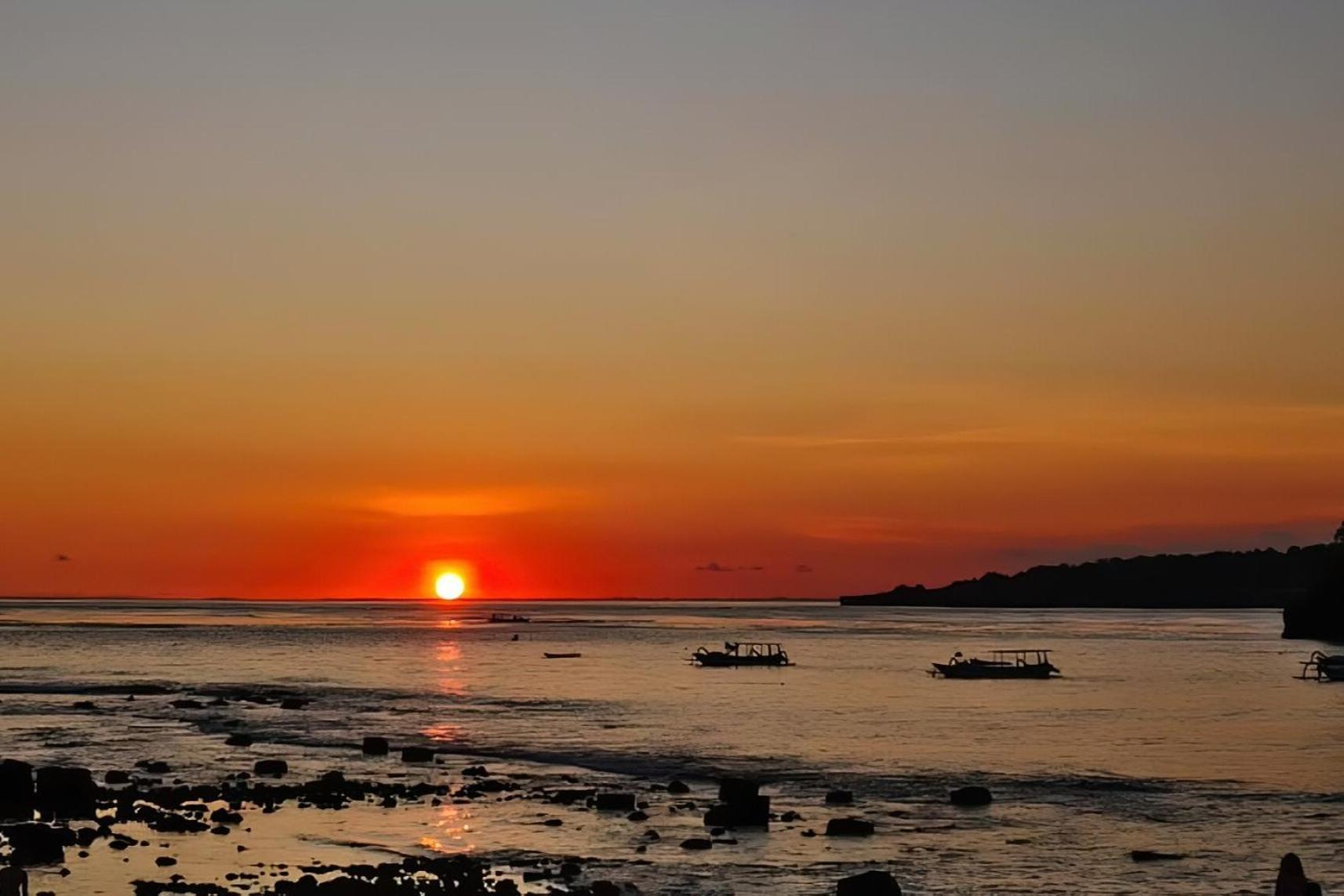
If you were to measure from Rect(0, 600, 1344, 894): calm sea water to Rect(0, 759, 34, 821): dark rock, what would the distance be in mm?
7806

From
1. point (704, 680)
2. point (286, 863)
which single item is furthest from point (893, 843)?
point (704, 680)

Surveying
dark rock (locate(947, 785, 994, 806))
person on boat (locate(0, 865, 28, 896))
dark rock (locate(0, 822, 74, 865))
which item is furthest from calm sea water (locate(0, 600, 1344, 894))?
person on boat (locate(0, 865, 28, 896))

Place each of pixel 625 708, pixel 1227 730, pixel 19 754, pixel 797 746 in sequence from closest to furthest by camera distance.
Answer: pixel 19 754, pixel 797 746, pixel 1227 730, pixel 625 708

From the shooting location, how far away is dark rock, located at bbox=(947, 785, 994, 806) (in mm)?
48344

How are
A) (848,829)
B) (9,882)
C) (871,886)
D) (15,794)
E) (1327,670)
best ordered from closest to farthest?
(9,882) → (871,886) → (848,829) → (15,794) → (1327,670)

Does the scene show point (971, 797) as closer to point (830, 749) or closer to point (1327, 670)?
point (830, 749)

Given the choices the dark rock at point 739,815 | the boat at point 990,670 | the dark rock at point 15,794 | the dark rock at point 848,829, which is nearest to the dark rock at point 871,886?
the dark rock at point 848,829

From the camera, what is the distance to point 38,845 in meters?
35.3

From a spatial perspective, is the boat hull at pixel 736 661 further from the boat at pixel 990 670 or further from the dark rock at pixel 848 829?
the dark rock at pixel 848 829

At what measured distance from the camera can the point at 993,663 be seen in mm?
129500

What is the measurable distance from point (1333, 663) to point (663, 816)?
9776 centimetres

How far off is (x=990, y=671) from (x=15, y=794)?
9738 centimetres

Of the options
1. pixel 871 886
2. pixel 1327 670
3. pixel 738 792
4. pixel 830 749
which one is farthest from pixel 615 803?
pixel 1327 670

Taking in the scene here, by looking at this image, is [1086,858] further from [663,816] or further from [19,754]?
[19,754]
